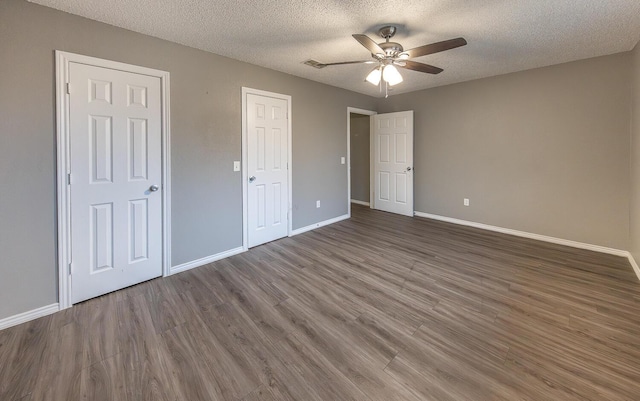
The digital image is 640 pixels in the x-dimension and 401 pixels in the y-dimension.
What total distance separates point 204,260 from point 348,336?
208 cm

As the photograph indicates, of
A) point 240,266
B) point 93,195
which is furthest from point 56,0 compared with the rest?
point 240,266

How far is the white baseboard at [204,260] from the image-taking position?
3042 millimetres

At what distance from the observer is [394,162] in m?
5.57

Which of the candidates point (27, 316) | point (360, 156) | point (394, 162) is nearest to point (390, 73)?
point (394, 162)

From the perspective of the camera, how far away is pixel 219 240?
11.2ft

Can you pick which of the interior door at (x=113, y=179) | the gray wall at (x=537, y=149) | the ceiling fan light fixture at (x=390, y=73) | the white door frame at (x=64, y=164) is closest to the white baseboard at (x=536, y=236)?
the gray wall at (x=537, y=149)

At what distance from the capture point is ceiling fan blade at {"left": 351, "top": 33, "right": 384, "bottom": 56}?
220 cm

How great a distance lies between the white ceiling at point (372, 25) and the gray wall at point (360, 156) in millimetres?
3222

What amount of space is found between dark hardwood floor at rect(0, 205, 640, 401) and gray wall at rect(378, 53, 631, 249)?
0.76 m

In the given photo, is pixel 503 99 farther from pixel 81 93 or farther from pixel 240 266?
pixel 81 93

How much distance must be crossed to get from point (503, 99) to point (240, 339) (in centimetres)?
479

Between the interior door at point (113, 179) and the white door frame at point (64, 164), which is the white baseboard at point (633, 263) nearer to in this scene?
the interior door at point (113, 179)

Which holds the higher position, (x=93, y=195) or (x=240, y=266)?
(x=93, y=195)

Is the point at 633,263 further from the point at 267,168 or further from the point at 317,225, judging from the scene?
the point at 267,168
